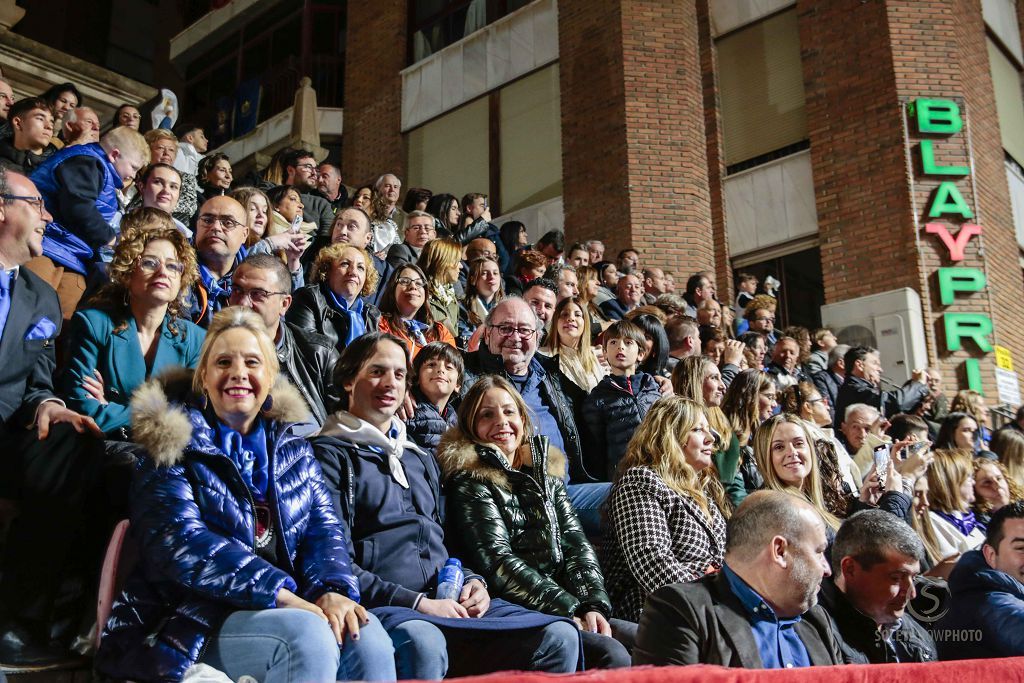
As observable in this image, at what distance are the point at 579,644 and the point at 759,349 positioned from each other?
6827 millimetres

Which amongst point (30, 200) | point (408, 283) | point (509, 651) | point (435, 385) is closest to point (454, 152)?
point (408, 283)

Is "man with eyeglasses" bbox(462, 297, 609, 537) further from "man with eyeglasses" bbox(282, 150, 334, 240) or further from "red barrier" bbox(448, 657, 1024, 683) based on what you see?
"man with eyeglasses" bbox(282, 150, 334, 240)

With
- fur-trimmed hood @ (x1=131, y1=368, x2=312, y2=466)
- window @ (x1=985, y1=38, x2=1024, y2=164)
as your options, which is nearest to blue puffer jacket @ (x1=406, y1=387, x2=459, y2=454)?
fur-trimmed hood @ (x1=131, y1=368, x2=312, y2=466)

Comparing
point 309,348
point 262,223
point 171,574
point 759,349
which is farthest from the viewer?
point 759,349

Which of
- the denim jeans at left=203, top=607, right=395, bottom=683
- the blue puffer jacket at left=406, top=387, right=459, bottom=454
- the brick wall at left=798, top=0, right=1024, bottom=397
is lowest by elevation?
the denim jeans at left=203, top=607, right=395, bottom=683


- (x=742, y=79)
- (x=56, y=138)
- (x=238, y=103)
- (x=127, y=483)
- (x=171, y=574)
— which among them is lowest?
(x=171, y=574)

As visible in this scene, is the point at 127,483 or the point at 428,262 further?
the point at 428,262

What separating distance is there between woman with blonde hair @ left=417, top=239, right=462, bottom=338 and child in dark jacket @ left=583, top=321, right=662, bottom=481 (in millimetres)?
1380

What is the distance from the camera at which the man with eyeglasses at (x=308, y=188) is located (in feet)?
27.1

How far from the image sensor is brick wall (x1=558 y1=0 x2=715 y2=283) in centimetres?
1384

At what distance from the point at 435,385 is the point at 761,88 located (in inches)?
451

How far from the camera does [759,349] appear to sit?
9633mm

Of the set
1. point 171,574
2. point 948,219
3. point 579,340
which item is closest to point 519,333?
point 579,340

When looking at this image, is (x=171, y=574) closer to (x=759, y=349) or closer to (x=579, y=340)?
(x=579, y=340)
